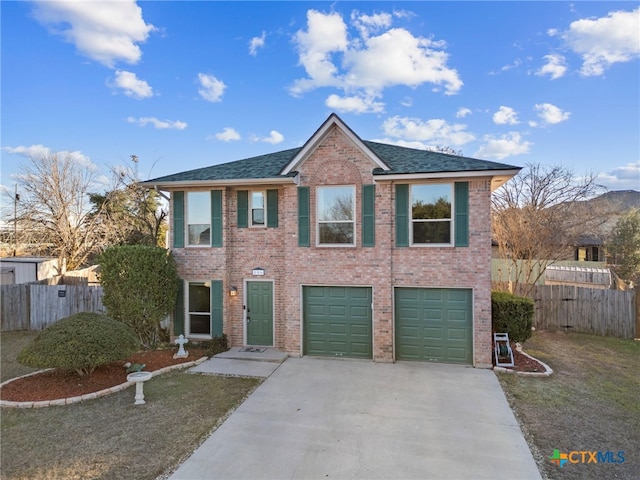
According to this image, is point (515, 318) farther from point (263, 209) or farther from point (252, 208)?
point (252, 208)

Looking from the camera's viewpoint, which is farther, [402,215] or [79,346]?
[402,215]

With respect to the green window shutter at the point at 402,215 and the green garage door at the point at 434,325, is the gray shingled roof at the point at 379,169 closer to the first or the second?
the green window shutter at the point at 402,215

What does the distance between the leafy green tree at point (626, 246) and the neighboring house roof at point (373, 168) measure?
63.7 ft

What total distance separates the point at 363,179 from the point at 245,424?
6610mm

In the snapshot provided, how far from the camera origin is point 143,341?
1022 centimetres

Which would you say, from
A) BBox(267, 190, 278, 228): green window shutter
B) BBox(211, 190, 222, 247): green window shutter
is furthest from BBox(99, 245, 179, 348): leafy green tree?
BBox(267, 190, 278, 228): green window shutter

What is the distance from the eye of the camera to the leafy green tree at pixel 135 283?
9.53 m

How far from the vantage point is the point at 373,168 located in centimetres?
938

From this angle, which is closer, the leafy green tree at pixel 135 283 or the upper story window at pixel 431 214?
the upper story window at pixel 431 214

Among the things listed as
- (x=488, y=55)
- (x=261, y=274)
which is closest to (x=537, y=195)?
(x=488, y=55)

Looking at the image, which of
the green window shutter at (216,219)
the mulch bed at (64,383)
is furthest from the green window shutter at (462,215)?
the mulch bed at (64,383)

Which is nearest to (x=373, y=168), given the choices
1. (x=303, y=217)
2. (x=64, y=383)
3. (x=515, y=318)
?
(x=303, y=217)

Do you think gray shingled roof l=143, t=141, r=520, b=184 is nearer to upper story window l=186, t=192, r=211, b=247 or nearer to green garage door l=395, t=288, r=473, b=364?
upper story window l=186, t=192, r=211, b=247

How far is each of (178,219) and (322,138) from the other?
207 inches
